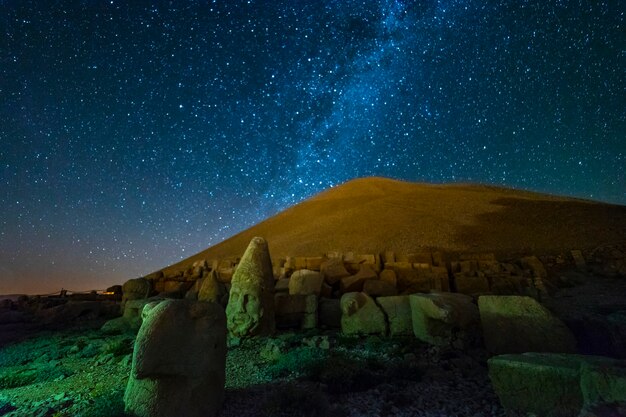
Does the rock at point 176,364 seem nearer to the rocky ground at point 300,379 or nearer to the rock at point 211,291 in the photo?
the rocky ground at point 300,379

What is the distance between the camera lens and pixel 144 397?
14.3 ft

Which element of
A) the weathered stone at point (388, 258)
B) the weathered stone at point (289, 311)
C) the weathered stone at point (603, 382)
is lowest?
the weathered stone at point (603, 382)

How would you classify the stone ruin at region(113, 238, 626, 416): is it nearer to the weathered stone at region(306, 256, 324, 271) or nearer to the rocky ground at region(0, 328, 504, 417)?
the weathered stone at region(306, 256, 324, 271)

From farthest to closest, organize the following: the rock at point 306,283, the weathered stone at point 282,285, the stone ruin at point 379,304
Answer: the weathered stone at point 282,285 → the rock at point 306,283 → the stone ruin at point 379,304

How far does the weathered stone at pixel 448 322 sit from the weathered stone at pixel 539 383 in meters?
2.72

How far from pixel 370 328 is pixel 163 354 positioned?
5.46m

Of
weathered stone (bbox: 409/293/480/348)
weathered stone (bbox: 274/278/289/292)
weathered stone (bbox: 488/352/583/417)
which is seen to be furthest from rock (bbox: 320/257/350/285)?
weathered stone (bbox: 488/352/583/417)

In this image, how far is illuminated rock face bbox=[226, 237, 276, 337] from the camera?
8633 millimetres

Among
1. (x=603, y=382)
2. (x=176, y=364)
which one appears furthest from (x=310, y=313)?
(x=603, y=382)

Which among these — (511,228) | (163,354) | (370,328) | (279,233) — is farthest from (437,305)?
(279,233)

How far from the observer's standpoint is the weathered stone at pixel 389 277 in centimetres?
1192

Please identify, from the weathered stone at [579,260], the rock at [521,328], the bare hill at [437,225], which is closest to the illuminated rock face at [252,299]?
the rock at [521,328]

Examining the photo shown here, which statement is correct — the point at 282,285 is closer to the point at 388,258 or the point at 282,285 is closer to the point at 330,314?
the point at 330,314

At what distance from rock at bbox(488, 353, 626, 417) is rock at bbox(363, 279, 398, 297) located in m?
6.38
